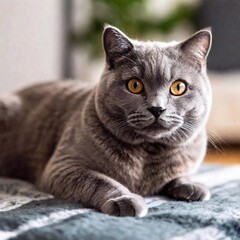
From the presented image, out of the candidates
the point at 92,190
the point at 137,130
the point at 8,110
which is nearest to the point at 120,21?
the point at 8,110

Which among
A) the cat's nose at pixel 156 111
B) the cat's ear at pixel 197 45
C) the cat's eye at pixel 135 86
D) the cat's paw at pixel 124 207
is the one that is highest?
the cat's ear at pixel 197 45

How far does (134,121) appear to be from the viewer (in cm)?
144

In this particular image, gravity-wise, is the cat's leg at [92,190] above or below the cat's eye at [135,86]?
below

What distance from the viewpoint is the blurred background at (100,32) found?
318 centimetres

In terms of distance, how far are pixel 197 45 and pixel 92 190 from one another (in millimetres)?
505

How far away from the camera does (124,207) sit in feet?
4.20

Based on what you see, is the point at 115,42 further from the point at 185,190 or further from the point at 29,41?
the point at 29,41

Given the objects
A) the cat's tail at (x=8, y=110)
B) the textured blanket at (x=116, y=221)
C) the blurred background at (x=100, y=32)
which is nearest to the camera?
the textured blanket at (x=116, y=221)

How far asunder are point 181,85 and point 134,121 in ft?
0.54

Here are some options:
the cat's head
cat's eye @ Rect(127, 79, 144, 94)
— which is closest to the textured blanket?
the cat's head

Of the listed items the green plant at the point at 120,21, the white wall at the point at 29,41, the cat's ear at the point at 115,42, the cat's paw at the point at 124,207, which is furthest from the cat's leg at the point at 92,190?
the green plant at the point at 120,21

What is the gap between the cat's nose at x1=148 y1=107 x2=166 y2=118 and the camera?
54.3 inches

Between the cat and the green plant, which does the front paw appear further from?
the green plant

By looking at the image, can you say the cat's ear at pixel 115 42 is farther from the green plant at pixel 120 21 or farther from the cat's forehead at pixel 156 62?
the green plant at pixel 120 21
